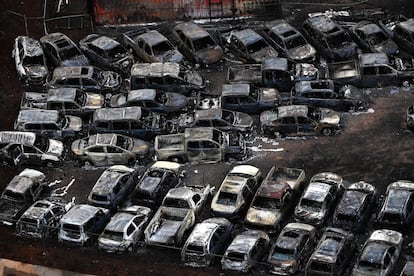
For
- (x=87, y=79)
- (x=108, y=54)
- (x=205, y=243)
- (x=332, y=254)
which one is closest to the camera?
(x=332, y=254)

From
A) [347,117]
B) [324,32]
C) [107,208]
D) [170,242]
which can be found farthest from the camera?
[324,32]

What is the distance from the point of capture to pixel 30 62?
43250 mm

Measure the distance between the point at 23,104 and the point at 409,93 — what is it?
1743 centimetres

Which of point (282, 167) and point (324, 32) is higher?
point (324, 32)

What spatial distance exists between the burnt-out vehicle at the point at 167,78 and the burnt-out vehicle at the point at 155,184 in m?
5.26

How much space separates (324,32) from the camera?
41688 mm

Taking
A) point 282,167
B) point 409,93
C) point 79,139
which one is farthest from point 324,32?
point 79,139

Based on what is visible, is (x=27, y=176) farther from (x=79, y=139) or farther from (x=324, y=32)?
(x=324, y=32)

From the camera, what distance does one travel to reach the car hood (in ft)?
107

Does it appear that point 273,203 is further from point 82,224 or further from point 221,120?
point 82,224

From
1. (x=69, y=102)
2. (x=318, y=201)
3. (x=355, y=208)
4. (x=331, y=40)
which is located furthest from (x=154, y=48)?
(x=355, y=208)

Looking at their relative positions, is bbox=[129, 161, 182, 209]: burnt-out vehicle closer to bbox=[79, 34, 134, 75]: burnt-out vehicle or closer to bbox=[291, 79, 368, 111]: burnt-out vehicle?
bbox=[291, 79, 368, 111]: burnt-out vehicle

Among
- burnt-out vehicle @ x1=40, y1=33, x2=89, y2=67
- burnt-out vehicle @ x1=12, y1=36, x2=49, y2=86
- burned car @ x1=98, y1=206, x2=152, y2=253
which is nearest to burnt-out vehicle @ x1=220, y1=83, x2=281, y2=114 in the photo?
burned car @ x1=98, y1=206, x2=152, y2=253

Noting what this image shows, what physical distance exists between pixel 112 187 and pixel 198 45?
407 inches
